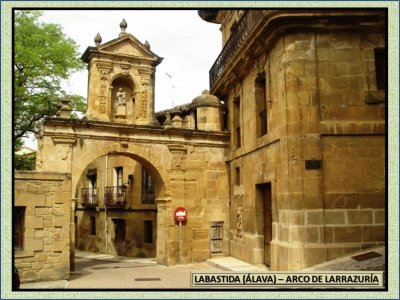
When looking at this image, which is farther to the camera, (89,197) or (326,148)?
(89,197)

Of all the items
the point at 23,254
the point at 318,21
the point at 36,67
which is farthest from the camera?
the point at 36,67

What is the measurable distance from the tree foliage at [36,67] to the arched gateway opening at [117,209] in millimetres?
3596

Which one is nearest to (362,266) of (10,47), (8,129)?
(8,129)

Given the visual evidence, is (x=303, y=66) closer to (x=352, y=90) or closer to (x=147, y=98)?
(x=352, y=90)

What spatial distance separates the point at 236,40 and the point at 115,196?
11722mm

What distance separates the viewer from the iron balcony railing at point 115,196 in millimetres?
21948

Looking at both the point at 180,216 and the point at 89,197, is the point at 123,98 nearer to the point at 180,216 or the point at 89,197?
the point at 180,216

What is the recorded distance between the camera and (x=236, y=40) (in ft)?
46.3

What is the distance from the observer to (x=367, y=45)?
10312mm

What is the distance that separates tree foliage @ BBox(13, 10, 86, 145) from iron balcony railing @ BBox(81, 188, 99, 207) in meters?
6.34

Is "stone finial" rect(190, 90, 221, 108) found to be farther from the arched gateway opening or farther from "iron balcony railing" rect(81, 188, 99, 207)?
"iron balcony railing" rect(81, 188, 99, 207)

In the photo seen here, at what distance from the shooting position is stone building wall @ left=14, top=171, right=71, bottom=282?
35.7 ft

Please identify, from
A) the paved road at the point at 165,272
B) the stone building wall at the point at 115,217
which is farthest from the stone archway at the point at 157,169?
the stone building wall at the point at 115,217
